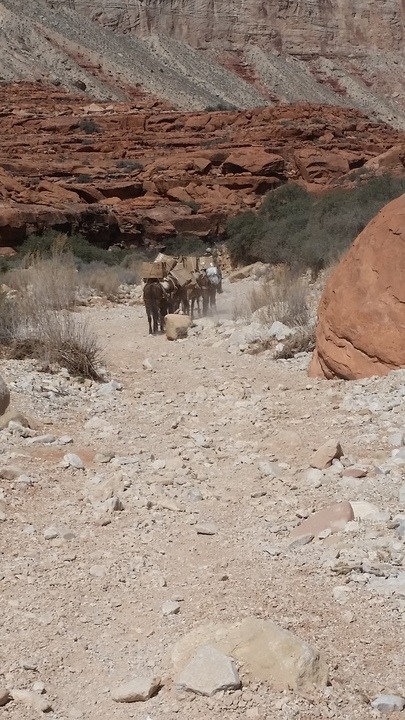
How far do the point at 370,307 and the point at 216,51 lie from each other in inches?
3327

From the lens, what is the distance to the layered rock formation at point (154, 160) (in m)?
27.8

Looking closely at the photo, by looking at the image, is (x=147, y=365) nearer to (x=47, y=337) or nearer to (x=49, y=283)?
(x=47, y=337)

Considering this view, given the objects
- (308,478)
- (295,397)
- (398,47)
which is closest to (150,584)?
(308,478)

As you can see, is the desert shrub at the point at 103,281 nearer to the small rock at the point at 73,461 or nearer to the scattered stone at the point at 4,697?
the small rock at the point at 73,461

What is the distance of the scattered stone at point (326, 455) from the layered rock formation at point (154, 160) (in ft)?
63.6

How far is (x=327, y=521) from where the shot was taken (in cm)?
490

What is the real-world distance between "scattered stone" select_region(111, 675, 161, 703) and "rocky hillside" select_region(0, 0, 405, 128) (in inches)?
2521

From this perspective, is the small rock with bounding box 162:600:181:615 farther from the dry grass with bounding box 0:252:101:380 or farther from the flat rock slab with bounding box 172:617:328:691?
the dry grass with bounding box 0:252:101:380

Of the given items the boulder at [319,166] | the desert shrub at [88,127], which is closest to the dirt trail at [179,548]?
the boulder at [319,166]

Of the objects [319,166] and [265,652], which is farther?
[319,166]

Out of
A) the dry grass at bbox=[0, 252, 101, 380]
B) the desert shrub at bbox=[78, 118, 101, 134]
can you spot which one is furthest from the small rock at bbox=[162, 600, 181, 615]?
the desert shrub at bbox=[78, 118, 101, 134]

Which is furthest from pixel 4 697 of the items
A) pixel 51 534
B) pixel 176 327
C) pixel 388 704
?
pixel 176 327

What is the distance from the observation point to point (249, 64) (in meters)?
85.7

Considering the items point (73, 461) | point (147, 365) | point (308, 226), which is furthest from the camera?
point (308, 226)
